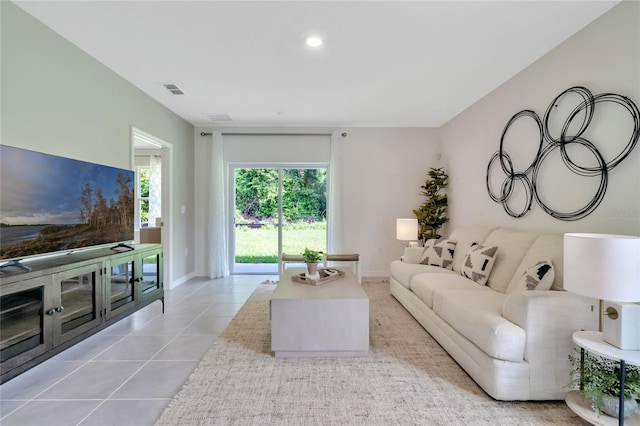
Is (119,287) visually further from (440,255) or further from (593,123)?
(593,123)

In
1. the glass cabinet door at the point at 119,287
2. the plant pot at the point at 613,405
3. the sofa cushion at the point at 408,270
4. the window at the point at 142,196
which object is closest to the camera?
the plant pot at the point at 613,405

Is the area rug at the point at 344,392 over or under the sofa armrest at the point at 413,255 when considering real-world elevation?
under

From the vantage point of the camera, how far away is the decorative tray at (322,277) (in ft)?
8.96

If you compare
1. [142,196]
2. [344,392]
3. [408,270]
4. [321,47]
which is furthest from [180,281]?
[321,47]

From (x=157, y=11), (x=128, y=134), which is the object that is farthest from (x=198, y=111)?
(x=157, y=11)

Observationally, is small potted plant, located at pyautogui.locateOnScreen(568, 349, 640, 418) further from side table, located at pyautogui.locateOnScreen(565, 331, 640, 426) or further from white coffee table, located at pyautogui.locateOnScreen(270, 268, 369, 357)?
white coffee table, located at pyautogui.locateOnScreen(270, 268, 369, 357)

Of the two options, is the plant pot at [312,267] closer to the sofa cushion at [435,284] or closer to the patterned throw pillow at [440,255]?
the sofa cushion at [435,284]

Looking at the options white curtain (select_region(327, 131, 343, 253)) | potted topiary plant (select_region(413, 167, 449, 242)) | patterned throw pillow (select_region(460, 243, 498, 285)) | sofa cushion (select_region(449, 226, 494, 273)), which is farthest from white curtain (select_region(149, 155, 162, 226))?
patterned throw pillow (select_region(460, 243, 498, 285))

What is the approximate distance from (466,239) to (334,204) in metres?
2.18

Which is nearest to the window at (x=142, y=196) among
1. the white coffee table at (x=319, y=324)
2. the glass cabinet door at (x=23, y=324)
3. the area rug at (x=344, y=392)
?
the glass cabinet door at (x=23, y=324)

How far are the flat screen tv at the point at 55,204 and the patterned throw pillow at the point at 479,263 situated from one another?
11.9 feet

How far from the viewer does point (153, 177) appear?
6.04m

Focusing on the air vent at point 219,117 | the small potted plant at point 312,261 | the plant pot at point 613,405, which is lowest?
the plant pot at point 613,405

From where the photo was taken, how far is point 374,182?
5.15 metres
